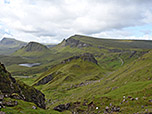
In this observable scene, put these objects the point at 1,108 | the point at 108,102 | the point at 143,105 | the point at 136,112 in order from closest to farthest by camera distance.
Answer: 1. the point at 1,108
2. the point at 136,112
3. the point at 143,105
4. the point at 108,102

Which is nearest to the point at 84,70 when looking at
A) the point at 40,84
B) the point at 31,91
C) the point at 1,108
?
the point at 40,84

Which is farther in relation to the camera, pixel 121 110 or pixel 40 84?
pixel 40 84

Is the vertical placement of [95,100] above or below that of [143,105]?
below

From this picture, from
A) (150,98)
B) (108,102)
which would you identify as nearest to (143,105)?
(150,98)

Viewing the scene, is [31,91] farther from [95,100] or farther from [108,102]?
[108,102]

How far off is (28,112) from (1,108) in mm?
5716

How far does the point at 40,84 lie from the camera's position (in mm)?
185250

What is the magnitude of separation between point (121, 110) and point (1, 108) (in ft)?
100

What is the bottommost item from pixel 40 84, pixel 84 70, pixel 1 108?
pixel 40 84

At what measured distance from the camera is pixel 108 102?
44.6 metres

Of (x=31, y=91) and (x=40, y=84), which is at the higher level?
(x=31, y=91)

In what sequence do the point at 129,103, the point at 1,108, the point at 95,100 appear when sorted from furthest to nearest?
the point at 95,100
the point at 129,103
the point at 1,108

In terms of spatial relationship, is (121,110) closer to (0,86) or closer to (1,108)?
(1,108)

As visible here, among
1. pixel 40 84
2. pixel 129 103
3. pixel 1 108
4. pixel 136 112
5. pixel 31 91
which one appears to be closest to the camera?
pixel 1 108
